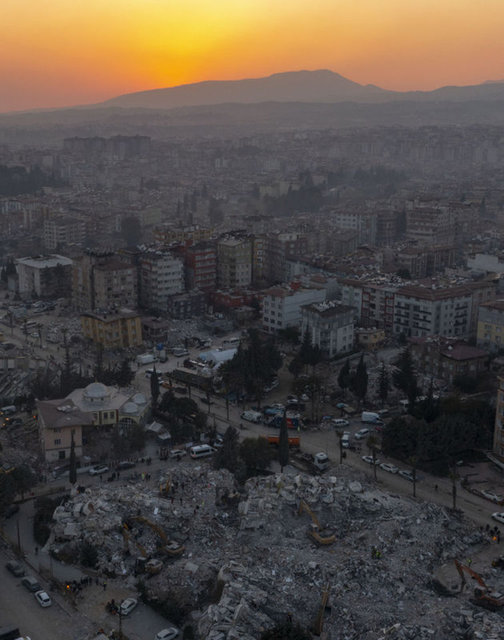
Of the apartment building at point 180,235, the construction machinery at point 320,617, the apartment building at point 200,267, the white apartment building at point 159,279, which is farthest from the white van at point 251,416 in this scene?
the apartment building at point 180,235

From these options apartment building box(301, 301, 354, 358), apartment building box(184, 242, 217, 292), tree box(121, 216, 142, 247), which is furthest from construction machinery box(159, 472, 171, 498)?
tree box(121, 216, 142, 247)

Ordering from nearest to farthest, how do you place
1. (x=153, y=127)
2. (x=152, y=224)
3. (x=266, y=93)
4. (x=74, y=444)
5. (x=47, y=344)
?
1. (x=74, y=444)
2. (x=47, y=344)
3. (x=152, y=224)
4. (x=153, y=127)
5. (x=266, y=93)

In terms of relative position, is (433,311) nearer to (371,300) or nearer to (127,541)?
(371,300)

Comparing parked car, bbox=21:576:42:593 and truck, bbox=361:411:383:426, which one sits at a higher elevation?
parked car, bbox=21:576:42:593

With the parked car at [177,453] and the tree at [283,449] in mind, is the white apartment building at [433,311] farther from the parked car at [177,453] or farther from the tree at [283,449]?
the parked car at [177,453]

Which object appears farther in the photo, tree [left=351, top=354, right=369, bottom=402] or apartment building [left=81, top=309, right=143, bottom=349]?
apartment building [left=81, top=309, right=143, bottom=349]

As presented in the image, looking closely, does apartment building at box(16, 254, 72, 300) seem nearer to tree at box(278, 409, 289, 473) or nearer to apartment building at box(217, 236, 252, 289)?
apartment building at box(217, 236, 252, 289)

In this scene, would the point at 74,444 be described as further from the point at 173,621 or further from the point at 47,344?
the point at 47,344

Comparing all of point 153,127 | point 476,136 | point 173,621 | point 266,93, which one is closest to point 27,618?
point 173,621
